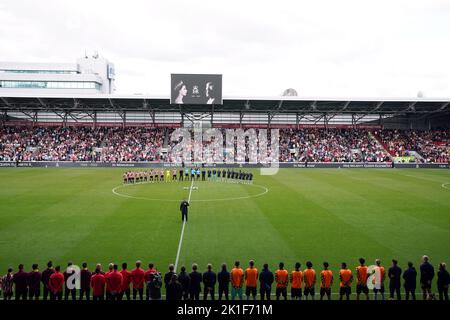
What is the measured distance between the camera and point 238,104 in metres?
53.1

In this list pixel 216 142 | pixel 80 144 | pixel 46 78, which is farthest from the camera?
pixel 46 78

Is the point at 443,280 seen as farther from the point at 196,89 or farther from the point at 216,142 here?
the point at 216,142

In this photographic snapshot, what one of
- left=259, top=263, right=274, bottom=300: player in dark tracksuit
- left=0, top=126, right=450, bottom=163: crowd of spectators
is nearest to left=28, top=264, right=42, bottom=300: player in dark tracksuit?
left=259, top=263, right=274, bottom=300: player in dark tracksuit

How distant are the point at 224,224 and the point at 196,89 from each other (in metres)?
31.7

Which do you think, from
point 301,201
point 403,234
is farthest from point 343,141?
point 403,234

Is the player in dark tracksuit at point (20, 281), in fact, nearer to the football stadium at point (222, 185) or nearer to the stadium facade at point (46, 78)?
the football stadium at point (222, 185)

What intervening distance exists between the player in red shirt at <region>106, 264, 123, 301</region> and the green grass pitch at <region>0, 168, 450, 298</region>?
107 inches

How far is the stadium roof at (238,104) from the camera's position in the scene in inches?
1962

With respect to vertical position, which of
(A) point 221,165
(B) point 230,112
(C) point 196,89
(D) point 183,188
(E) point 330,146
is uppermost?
(C) point 196,89

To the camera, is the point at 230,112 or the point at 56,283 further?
the point at 230,112

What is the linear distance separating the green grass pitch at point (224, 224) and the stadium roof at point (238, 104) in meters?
21.8

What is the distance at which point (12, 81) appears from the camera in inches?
3949
